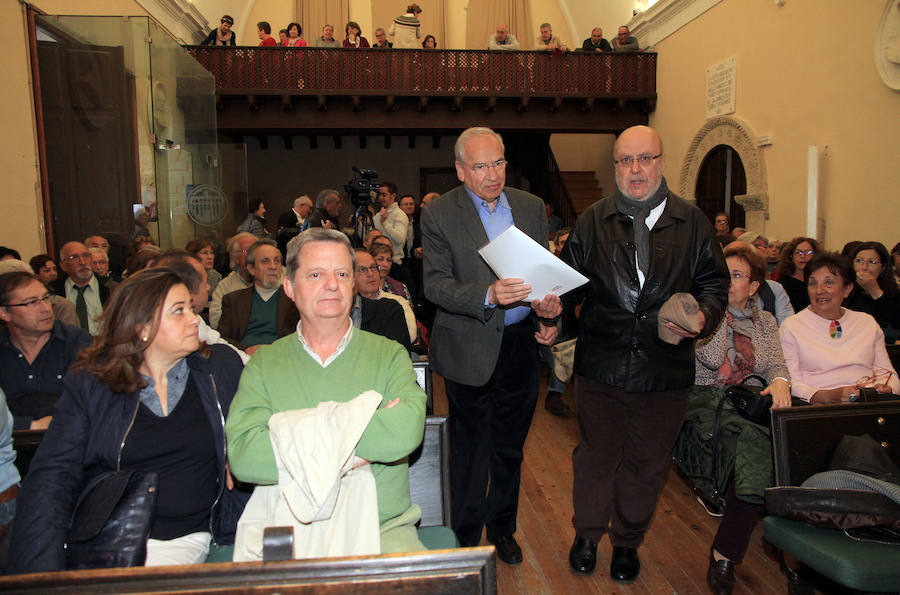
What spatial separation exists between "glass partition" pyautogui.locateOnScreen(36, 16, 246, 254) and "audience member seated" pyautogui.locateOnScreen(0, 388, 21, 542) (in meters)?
4.15

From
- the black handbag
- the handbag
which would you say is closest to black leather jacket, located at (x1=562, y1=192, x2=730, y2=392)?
the handbag

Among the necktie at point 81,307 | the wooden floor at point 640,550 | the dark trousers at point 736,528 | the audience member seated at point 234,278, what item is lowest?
the wooden floor at point 640,550

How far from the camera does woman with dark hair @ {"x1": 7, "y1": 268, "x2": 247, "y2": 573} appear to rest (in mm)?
1562

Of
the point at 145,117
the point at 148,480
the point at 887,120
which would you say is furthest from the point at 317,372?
the point at 887,120

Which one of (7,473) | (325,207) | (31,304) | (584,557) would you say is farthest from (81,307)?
(584,557)

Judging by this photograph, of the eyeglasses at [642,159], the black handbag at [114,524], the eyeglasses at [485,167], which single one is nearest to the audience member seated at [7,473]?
the black handbag at [114,524]

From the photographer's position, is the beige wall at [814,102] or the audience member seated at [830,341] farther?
the beige wall at [814,102]

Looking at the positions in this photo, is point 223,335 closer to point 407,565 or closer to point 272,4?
point 407,565

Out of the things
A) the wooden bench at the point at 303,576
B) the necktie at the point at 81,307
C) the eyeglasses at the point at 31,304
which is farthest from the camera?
the necktie at the point at 81,307

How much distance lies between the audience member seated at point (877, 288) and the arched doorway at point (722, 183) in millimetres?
4754

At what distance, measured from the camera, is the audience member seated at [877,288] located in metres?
3.95

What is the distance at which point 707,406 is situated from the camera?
8.80 feet

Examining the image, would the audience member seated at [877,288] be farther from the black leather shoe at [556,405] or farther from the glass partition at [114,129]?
the glass partition at [114,129]

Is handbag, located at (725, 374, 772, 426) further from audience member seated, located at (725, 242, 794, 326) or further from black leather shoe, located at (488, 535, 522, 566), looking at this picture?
audience member seated, located at (725, 242, 794, 326)
